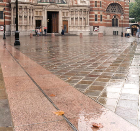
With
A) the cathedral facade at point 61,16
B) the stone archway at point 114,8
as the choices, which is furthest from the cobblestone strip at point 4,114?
the stone archway at point 114,8

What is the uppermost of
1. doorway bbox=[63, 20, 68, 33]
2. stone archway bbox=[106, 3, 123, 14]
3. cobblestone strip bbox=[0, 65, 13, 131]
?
stone archway bbox=[106, 3, 123, 14]

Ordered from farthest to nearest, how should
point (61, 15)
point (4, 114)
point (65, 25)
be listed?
1. point (65, 25)
2. point (61, 15)
3. point (4, 114)

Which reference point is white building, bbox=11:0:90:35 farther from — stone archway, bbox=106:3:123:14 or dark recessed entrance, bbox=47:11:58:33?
stone archway, bbox=106:3:123:14

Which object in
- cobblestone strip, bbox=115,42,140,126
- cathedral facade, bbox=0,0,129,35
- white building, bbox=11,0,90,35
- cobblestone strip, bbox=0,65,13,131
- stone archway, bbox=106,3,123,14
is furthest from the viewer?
stone archway, bbox=106,3,123,14

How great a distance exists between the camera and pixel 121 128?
9.52 ft

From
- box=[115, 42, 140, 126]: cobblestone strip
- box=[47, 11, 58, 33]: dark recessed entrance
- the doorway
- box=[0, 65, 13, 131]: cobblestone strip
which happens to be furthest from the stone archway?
box=[0, 65, 13, 131]: cobblestone strip

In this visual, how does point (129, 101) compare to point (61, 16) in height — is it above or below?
below

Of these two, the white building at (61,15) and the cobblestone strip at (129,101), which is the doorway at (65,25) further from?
the cobblestone strip at (129,101)

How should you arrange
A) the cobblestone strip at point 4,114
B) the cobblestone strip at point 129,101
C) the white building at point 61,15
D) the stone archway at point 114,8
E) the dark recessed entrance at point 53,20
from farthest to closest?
the stone archway at point 114,8
the dark recessed entrance at point 53,20
the white building at point 61,15
the cobblestone strip at point 129,101
the cobblestone strip at point 4,114

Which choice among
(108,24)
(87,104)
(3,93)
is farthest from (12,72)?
(108,24)

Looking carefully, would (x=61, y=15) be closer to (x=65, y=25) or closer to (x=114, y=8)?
(x=65, y=25)

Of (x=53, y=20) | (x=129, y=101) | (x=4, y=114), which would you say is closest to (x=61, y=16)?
(x=53, y=20)

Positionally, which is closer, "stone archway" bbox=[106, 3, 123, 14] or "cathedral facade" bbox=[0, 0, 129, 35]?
"cathedral facade" bbox=[0, 0, 129, 35]

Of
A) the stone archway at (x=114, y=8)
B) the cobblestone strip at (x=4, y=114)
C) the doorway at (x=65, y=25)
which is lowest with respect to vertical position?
the cobblestone strip at (x=4, y=114)
